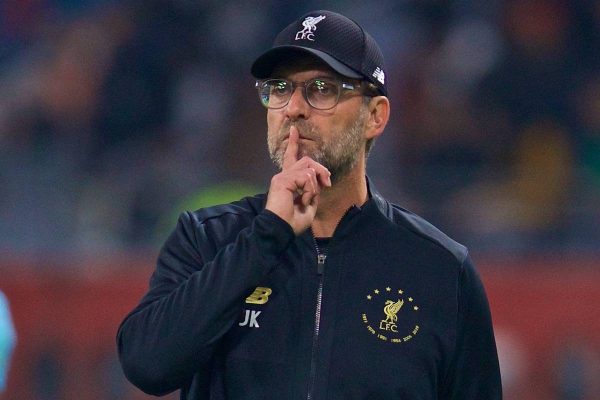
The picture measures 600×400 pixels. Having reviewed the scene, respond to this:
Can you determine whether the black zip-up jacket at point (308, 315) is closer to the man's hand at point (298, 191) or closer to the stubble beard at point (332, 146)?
the man's hand at point (298, 191)

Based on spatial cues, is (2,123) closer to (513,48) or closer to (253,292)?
(513,48)

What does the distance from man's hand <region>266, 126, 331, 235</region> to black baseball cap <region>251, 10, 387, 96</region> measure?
293mm

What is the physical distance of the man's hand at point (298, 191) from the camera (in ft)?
9.59

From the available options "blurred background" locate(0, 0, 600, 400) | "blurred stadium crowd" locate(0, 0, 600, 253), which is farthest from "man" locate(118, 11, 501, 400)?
"blurred stadium crowd" locate(0, 0, 600, 253)

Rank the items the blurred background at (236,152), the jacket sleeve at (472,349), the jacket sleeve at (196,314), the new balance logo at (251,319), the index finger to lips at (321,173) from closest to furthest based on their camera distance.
→ the jacket sleeve at (196,314) → the index finger to lips at (321,173) → the new balance logo at (251,319) → the jacket sleeve at (472,349) → the blurred background at (236,152)

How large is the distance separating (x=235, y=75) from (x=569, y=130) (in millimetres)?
2379

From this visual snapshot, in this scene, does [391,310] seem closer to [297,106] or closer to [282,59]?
[297,106]

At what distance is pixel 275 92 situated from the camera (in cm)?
316

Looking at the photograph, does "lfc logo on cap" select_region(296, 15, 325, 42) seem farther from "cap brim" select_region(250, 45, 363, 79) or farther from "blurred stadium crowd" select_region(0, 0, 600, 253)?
"blurred stadium crowd" select_region(0, 0, 600, 253)

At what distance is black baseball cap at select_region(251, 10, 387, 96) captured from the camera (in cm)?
312

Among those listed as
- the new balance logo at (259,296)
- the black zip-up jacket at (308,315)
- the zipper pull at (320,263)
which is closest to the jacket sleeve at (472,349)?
the black zip-up jacket at (308,315)

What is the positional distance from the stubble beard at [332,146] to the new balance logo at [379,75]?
0.32ft

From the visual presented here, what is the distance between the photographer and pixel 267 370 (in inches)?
119

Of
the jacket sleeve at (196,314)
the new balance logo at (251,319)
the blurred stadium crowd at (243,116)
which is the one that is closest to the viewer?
the jacket sleeve at (196,314)
